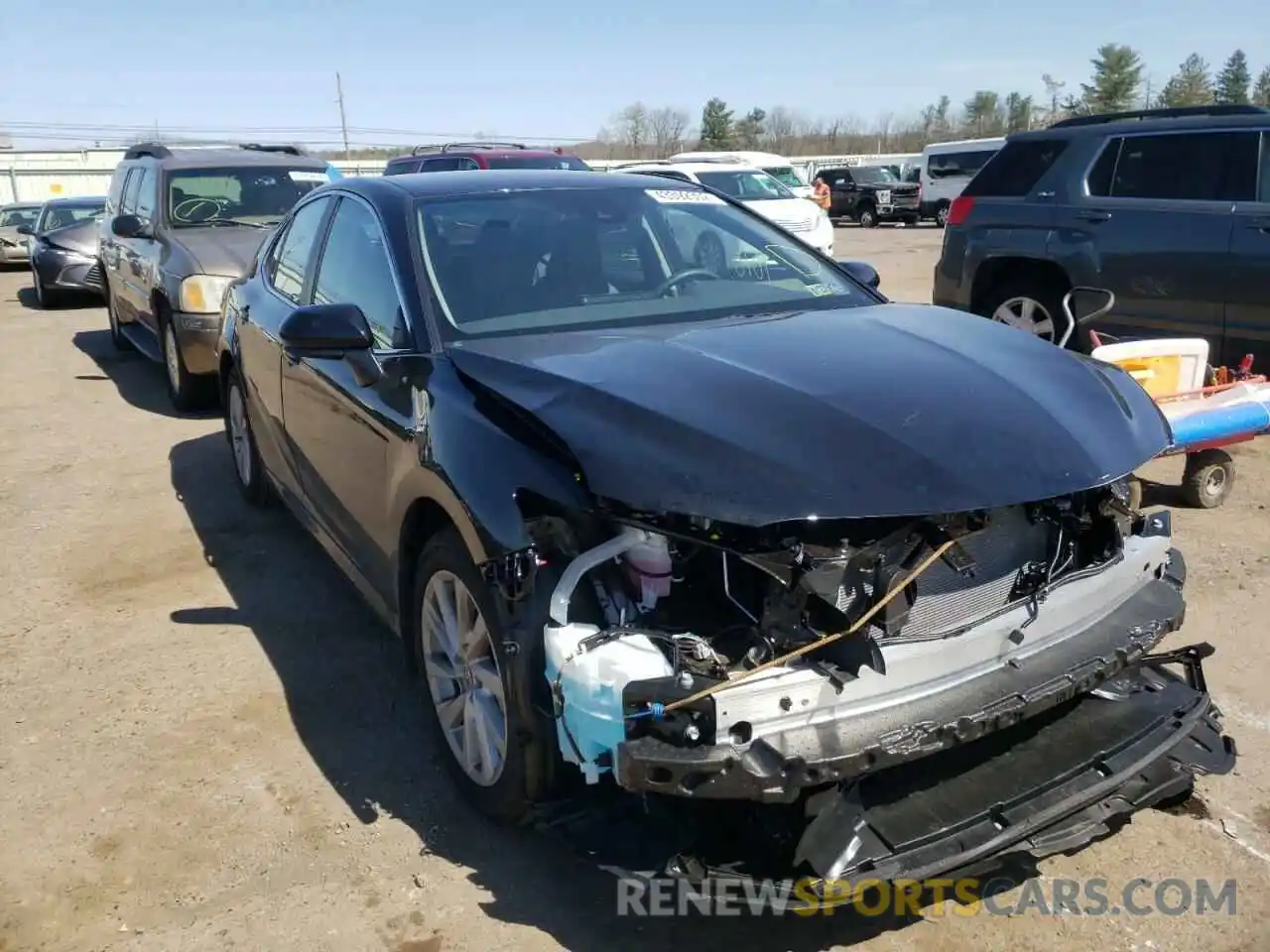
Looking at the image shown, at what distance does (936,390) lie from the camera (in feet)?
9.07

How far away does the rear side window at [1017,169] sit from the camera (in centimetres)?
815

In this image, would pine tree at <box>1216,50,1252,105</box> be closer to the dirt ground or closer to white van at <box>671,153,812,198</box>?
white van at <box>671,153,812,198</box>

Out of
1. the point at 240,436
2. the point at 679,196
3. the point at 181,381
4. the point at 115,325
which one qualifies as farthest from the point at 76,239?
the point at 679,196

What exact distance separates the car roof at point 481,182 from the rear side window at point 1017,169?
492 cm

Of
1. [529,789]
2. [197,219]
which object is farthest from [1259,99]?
[529,789]

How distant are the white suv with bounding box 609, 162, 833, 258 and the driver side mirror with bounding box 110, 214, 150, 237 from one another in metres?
8.72

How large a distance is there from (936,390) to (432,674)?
5.53ft

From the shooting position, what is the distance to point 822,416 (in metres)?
2.60

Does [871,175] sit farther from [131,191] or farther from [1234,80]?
[1234,80]

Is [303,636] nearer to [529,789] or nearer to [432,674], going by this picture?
[432,674]

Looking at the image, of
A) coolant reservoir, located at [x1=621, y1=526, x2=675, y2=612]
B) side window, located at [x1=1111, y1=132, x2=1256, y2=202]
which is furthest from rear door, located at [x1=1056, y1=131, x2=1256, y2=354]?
coolant reservoir, located at [x1=621, y1=526, x2=675, y2=612]

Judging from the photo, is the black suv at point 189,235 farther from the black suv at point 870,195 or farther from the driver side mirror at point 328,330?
the black suv at point 870,195

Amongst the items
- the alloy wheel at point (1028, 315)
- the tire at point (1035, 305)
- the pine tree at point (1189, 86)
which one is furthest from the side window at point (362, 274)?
the pine tree at point (1189, 86)

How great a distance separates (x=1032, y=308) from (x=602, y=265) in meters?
5.25
